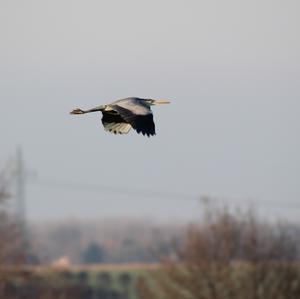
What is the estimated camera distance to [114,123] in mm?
20438

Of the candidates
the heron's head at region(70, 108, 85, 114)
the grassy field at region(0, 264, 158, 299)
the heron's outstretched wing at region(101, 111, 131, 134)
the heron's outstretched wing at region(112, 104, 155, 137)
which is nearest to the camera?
the heron's outstretched wing at region(112, 104, 155, 137)

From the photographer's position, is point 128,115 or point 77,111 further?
point 77,111

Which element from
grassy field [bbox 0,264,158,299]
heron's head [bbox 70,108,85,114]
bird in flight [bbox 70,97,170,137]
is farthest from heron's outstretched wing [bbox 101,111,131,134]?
grassy field [bbox 0,264,158,299]

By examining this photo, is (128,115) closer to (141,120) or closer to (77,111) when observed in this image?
(141,120)

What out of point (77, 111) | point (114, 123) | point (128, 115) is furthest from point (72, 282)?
point (128, 115)

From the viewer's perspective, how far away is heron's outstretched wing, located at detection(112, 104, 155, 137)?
18.3 m

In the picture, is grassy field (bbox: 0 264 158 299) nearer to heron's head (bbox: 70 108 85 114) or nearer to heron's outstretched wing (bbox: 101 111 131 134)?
heron's outstretched wing (bbox: 101 111 131 134)

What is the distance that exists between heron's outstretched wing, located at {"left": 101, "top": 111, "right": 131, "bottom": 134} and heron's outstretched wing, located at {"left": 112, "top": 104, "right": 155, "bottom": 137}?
1.71 m

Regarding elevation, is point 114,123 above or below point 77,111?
below

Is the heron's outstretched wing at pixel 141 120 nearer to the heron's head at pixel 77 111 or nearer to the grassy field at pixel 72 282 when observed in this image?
the heron's head at pixel 77 111

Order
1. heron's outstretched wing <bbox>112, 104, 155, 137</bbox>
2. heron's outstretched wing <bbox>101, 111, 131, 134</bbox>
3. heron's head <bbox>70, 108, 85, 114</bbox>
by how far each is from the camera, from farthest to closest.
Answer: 1. heron's outstretched wing <bbox>101, 111, 131, 134</bbox>
2. heron's head <bbox>70, 108, 85, 114</bbox>
3. heron's outstretched wing <bbox>112, 104, 155, 137</bbox>

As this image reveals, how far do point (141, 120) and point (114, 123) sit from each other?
2025 millimetres

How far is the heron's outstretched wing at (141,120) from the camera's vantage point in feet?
60.1

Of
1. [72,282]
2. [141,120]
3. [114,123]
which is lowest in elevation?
[72,282]
